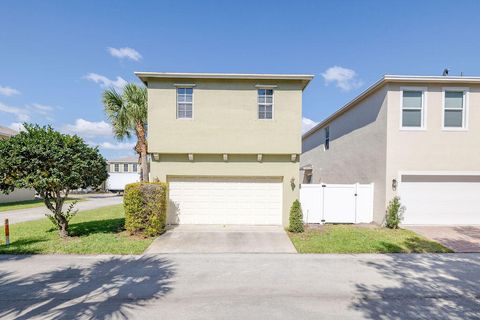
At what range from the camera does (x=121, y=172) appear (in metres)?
40.2

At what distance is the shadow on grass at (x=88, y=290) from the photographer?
173 inches

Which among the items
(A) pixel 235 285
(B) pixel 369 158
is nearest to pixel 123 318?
(A) pixel 235 285

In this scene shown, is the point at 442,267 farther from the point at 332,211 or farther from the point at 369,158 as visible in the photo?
the point at 369,158

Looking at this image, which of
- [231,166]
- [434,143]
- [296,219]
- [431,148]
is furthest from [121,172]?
[434,143]

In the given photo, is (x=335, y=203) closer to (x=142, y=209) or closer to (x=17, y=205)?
(x=142, y=209)

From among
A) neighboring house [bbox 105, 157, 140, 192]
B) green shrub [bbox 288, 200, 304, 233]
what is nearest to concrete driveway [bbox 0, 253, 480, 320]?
green shrub [bbox 288, 200, 304, 233]

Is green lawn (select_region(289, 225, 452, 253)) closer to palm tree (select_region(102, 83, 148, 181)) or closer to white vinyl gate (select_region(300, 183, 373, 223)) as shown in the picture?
white vinyl gate (select_region(300, 183, 373, 223))

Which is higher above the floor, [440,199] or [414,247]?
[440,199]

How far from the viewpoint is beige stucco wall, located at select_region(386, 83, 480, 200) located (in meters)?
10.8

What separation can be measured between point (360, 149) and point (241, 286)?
10.7 metres

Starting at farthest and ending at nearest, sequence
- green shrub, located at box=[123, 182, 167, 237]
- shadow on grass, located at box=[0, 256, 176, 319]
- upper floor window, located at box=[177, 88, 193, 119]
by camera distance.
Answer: upper floor window, located at box=[177, 88, 193, 119] < green shrub, located at box=[123, 182, 167, 237] < shadow on grass, located at box=[0, 256, 176, 319]

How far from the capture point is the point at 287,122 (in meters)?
10.7

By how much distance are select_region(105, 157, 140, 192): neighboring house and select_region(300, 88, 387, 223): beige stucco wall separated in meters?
29.3

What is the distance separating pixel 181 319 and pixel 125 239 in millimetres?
5451
